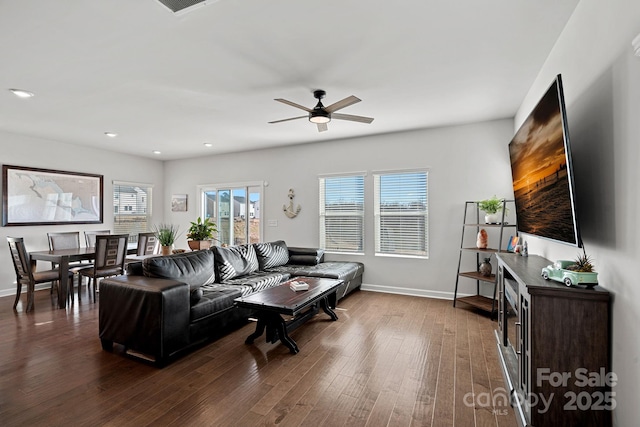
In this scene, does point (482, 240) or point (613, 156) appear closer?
point (613, 156)

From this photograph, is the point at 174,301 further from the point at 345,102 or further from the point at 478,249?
the point at 478,249

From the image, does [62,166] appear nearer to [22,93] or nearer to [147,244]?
[147,244]

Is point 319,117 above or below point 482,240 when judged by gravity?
above

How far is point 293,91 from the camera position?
3.40 meters

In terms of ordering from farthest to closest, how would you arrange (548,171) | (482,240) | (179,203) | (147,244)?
(179,203) < (147,244) < (482,240) < (548,171)

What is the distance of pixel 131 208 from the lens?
22.6ft

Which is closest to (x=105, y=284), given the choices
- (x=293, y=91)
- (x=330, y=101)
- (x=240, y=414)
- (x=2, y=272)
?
(x=240, y=414)

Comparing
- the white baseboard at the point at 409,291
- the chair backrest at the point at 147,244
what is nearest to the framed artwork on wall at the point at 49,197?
the chair backrest at the point at 147,244

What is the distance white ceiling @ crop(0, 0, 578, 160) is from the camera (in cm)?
208

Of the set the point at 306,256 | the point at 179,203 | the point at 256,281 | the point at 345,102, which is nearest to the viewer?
the point at 345,102

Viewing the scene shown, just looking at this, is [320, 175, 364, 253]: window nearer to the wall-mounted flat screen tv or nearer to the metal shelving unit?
the metal shelving unit

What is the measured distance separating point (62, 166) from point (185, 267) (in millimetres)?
4227

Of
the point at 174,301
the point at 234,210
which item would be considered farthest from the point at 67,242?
the point at 174,301

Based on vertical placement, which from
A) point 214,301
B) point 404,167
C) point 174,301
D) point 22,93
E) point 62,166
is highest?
point 22,93
